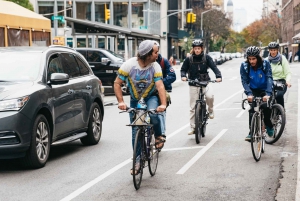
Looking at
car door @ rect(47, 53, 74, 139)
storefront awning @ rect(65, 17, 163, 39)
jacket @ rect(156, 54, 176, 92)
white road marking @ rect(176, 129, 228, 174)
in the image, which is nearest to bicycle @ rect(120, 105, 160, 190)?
white road marking @ rect(176, 129, 228, 174)

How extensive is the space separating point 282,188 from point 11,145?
3.50 m

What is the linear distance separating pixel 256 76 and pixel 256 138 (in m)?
1.17

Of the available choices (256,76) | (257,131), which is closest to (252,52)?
(256,76)

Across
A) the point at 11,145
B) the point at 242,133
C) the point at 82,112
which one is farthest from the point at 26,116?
the point at 242,133

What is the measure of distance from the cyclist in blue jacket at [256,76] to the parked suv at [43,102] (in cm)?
267

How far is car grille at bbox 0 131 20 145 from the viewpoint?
28.4 feet

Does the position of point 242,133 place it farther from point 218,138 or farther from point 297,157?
point 297,157

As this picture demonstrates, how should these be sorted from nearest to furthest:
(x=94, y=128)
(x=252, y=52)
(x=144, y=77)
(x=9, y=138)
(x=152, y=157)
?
(x=144, y=77), (x=152, y=157), (x=9, y=138), (x=252, y=52), (x=94, y=128)

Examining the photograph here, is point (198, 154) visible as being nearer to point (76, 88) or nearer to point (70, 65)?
point (76, 88)

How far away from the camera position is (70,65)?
11.0 m

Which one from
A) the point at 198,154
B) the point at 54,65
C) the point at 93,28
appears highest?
the point at 93,28

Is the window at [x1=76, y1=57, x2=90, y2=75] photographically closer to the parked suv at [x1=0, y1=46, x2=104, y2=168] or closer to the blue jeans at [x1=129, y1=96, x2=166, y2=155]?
the parked suv at [x1=0, y1=46, x2=104, y2=168]

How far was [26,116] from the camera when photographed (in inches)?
346

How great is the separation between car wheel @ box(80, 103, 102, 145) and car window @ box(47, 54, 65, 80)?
113cm
